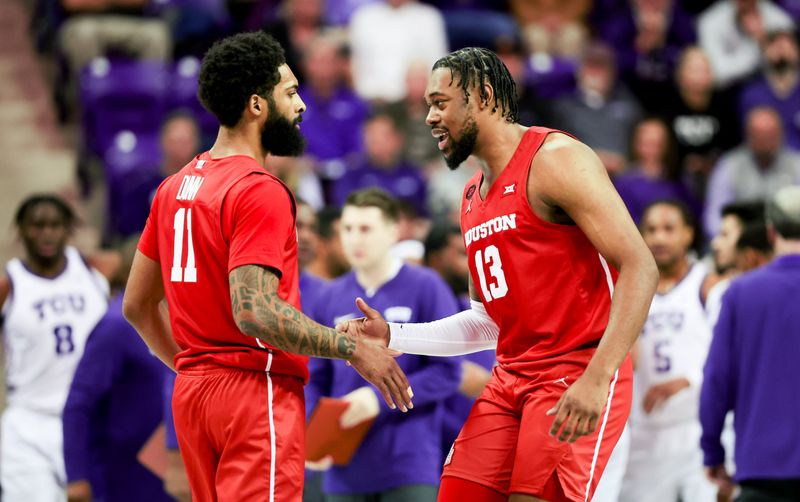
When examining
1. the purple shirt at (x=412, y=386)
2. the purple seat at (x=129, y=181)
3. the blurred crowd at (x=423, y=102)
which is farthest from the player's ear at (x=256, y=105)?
the purple seat at (x=129, y=181)

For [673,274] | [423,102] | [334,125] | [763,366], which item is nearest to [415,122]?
[423,102]

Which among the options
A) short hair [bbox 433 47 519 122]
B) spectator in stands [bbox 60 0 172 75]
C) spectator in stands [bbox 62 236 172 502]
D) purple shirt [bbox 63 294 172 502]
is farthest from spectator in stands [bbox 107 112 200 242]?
short hair [bbox 433 47 519 122]

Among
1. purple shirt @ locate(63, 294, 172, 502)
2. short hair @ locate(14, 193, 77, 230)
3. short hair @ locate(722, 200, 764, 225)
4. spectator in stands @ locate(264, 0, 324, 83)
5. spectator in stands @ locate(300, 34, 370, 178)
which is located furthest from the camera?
spectator in stands @ locate(264, 0, 324, 83)

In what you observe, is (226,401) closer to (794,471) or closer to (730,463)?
(794,471)

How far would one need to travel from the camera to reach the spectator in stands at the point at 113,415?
6859 millimetres

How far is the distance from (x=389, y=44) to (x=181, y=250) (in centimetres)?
807

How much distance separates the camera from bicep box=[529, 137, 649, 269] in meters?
4.39

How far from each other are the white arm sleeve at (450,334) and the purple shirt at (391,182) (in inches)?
220

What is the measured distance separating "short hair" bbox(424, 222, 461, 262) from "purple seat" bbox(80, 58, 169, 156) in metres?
3.82

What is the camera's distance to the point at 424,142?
11438 millimetres

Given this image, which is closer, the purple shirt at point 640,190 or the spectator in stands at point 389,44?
the purple shirt at point 640,190

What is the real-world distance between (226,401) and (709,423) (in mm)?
2780

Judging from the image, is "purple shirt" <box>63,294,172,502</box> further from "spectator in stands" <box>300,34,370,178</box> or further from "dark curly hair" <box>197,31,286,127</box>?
"spectator in stands" <box>300,34,370,178</box>

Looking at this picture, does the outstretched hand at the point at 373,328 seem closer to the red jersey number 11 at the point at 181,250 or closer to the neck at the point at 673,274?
the red jersey number 11 at the point at 181,250
